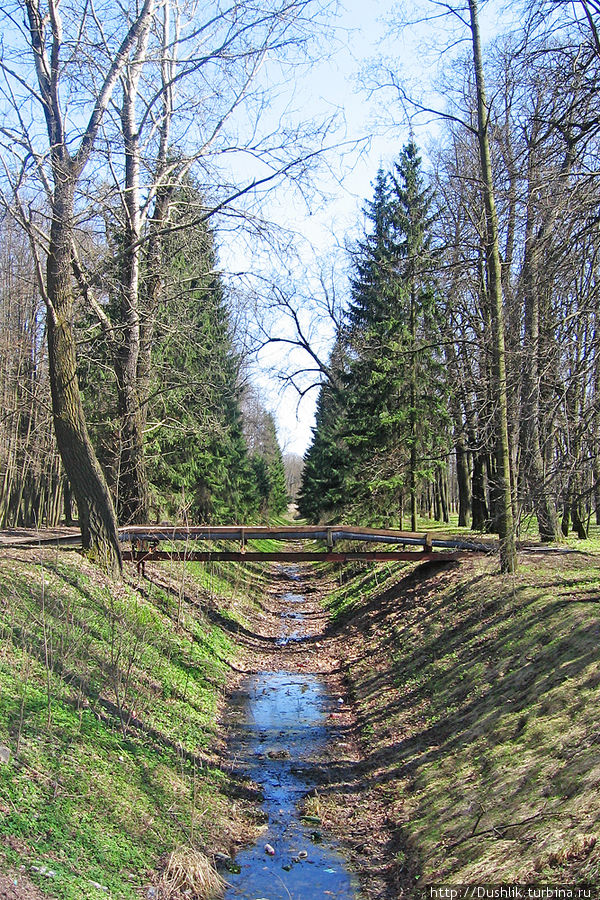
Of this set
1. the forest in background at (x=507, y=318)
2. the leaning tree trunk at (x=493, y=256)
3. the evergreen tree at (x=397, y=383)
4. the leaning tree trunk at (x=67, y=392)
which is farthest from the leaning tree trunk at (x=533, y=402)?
the evergreen tree at (x=397, y=383)

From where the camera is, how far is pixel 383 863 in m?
6.88

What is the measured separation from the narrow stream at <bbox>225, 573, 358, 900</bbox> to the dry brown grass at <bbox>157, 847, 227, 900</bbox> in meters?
0.20

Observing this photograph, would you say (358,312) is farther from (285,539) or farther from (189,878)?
(189,878)

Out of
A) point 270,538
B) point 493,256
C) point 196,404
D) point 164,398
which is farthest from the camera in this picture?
point 196,404

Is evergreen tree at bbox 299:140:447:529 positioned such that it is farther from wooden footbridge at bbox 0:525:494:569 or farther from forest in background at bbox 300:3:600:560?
wooden footbridge at bbox 0:525:494:569

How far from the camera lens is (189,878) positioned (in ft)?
19.8

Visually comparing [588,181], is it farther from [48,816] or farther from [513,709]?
[48,816]

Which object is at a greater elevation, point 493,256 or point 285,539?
point 493,256

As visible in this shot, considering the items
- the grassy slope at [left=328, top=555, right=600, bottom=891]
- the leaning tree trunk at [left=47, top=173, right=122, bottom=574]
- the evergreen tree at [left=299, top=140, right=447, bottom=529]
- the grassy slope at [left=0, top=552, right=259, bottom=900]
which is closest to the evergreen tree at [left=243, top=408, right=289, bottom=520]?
the evergreen tree at [left=299, top=140, right=447, bottom=529]

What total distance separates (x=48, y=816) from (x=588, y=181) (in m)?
7.52

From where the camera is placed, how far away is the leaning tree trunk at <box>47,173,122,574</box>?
11922mm

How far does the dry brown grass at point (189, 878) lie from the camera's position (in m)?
5.84

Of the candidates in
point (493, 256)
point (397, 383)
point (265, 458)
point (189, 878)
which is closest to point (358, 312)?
point (397, 383)

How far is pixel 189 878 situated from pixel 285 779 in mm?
3255
